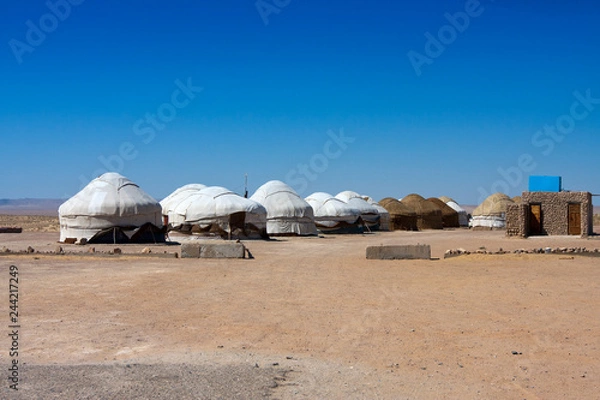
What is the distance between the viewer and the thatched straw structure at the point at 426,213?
46.8 metres

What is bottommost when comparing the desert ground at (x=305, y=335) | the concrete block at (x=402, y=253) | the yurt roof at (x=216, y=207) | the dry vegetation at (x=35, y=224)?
the desert ground at (x=305, y=335)

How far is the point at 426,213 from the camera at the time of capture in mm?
46906

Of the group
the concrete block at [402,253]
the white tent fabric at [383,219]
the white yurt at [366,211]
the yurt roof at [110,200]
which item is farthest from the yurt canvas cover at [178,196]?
the concrete block at [402,253]

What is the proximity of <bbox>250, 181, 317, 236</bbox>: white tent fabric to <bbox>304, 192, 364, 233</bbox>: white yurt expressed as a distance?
3.93m

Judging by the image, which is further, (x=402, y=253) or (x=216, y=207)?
(x=216, y=207)

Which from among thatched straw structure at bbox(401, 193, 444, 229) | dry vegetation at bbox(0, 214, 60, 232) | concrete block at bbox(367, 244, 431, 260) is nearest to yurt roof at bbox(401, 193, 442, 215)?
thatched straw structure at bbox(401, 193, 444, 229)

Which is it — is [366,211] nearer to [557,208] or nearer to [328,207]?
[328,207]

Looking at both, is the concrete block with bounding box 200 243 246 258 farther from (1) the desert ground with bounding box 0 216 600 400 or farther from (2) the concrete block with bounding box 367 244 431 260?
(1) the desert ground with bounding box 0 216 600 400

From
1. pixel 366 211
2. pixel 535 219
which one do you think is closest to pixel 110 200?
pixel 535 219

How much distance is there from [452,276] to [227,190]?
1664 cm

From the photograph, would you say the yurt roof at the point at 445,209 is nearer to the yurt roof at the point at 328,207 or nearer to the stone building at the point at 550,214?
the yurt roof at the point at 328,207

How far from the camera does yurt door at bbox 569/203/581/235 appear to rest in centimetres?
2695

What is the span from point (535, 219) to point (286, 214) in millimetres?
11013

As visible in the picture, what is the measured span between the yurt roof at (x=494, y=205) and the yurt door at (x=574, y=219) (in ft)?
57.9
